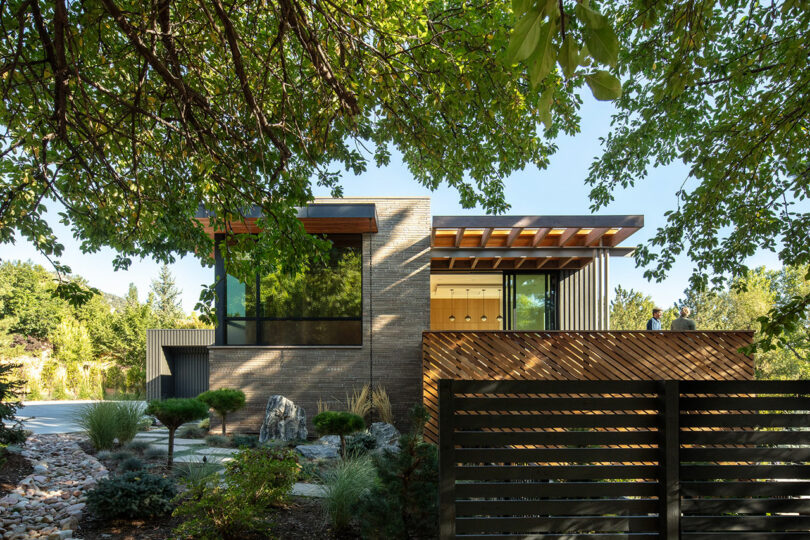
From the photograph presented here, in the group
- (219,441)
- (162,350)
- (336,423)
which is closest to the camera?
(336,423)

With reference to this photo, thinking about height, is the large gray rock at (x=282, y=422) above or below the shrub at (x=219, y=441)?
above

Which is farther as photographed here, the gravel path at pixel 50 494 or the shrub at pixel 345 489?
the shrub at pixel 345 489

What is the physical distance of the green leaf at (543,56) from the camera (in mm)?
857

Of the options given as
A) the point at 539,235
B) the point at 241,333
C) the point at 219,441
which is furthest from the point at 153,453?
the point at 539,235

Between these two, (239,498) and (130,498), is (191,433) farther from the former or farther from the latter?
(239,498)

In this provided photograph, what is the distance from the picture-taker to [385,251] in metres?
9.44

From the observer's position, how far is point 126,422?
7.17 meters

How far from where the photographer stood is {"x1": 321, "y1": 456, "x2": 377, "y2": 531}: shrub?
12.7 ft

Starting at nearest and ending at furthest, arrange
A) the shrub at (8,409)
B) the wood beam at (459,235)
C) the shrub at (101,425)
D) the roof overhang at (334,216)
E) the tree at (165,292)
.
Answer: the shrub at (8,409), the shrub at (101,425), the roof overhang at (334,216), the wood beam at (459,235), the tree at (165,292)

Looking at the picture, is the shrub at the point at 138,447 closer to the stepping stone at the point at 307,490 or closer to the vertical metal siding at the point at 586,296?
the stepping stone at the point at 307,490

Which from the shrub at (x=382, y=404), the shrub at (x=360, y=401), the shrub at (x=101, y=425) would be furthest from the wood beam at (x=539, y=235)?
the shrub at (x=101, y=425)

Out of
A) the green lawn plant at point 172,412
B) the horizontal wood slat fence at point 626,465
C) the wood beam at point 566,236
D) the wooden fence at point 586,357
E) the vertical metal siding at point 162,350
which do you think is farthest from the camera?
the vertical metal siding at point 162,350

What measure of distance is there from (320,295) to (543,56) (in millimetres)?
8803

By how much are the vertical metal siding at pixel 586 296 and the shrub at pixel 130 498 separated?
26.5 feet
